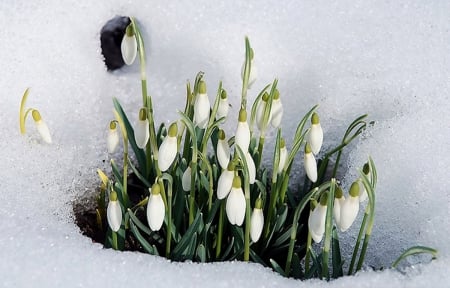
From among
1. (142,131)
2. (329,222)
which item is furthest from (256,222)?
(142,131)

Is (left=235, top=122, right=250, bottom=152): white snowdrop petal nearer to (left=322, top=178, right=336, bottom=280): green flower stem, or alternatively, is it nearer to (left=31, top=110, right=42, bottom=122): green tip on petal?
(left=322, top=178, right=336, bottom=280): green flower stem

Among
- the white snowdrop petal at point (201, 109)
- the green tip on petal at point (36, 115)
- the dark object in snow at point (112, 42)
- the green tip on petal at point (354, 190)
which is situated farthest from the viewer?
the dark object in snow at point (112, 42)

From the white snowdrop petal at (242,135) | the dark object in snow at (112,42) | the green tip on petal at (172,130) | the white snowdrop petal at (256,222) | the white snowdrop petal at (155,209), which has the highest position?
the dark object in snow at (112,42)

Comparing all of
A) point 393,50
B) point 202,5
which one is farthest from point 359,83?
point 202,5

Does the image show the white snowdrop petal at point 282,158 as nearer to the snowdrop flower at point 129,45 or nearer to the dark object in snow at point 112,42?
the snowdrop flower at point 129,45

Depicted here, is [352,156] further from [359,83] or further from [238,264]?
[238,264]

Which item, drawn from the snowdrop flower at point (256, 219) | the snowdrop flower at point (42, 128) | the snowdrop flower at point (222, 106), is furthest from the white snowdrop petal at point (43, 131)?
the snowdrop flower at point (256, 219)

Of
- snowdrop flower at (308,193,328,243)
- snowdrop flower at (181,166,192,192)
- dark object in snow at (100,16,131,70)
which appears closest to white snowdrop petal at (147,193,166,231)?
snowdrop flower at (181,166,192,192)

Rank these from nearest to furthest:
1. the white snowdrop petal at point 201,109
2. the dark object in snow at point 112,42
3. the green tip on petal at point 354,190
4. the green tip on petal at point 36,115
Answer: the green tip on petal at point 354,190, the white snowdrop petal at point 201,109, the green tip on petal at point 36,115, the dark object in snow at point 112,42
